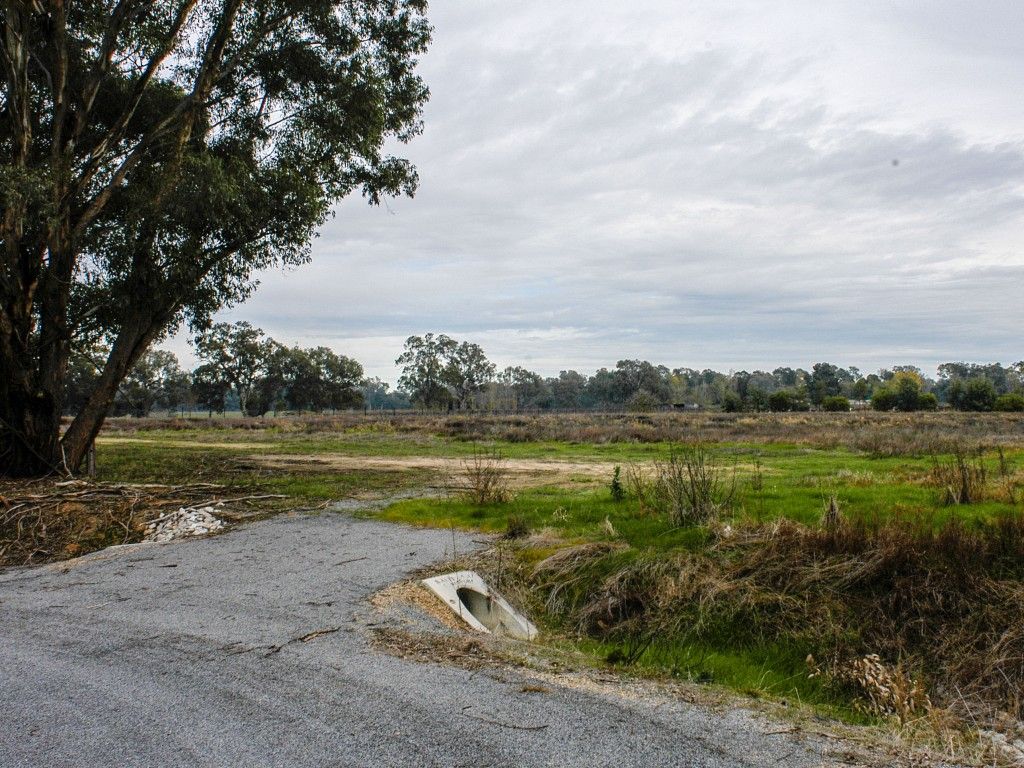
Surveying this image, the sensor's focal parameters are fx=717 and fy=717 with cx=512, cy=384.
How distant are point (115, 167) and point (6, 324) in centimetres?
445

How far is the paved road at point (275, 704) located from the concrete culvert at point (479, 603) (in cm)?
103

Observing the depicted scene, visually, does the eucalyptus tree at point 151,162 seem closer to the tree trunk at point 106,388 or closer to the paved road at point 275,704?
the tree trunk at point 106,388

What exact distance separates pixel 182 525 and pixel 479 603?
216 inches

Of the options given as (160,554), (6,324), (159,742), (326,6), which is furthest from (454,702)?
(326,6)

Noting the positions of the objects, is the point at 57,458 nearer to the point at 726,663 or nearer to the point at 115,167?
the point at 115,167

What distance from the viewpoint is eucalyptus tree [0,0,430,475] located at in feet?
44.6

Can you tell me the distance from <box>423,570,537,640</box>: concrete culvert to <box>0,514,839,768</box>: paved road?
3.37 feet

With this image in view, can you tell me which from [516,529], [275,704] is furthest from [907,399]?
[275,704]

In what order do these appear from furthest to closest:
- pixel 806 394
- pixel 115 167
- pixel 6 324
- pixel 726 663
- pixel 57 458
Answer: pixel 806 394 → pixel 115 167 → pixel 57 458 → pixel 6 324 → pixel 726 663

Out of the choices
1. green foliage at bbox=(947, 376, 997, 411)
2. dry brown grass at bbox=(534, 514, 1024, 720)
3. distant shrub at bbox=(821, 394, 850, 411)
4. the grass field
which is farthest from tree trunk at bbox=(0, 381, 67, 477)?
green foliage at bbox=(947, 376, 997, 411)

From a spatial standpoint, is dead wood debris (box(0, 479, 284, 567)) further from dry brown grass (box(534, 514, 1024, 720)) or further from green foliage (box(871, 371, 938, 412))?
green foliage (box(871, 371, 938, 412))

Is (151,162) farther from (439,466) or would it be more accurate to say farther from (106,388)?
(439,466)

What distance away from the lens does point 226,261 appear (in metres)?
16.1

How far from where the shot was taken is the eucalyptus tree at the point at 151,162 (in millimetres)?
13586
